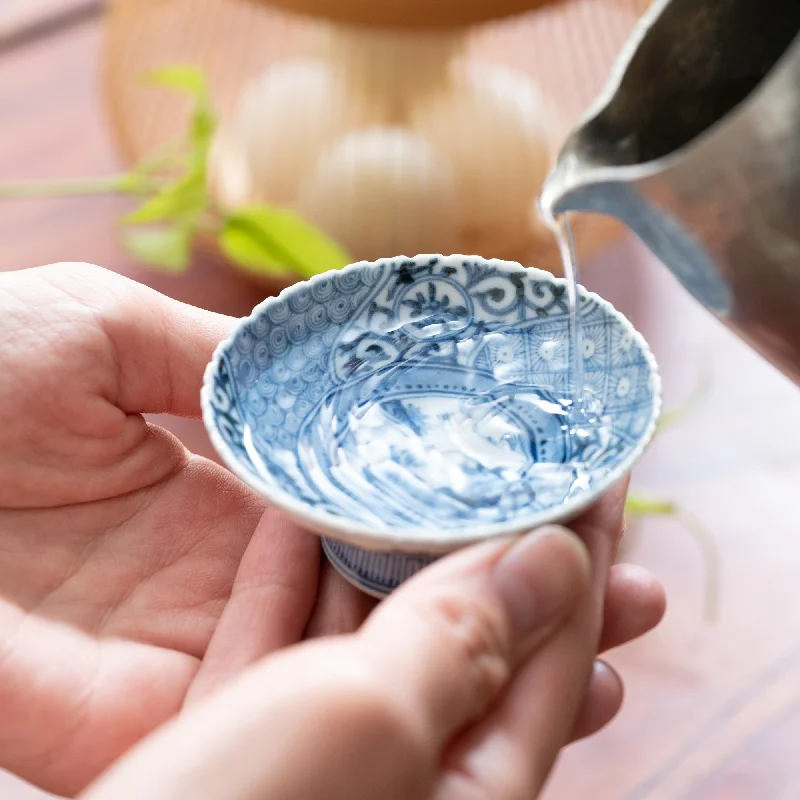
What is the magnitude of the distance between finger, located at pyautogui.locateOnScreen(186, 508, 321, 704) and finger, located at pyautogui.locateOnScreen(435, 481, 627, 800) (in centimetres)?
14

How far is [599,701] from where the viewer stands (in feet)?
2.10

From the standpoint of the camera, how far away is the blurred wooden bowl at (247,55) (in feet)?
3.94

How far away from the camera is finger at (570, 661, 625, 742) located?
64 cm

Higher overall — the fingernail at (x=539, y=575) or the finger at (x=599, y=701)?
the fingernail at (x=539, y=575)

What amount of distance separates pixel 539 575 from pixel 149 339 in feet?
1.06

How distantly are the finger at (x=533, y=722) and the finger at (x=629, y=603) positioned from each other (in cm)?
7

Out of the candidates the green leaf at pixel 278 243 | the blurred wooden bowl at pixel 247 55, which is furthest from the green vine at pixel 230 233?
the blurred wooden bowl at pixel 247 55

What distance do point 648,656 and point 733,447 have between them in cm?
25

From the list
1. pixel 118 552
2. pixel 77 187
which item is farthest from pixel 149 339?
pixel 77 187

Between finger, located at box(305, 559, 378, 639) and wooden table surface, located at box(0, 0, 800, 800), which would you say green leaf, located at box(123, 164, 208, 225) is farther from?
finger, located at box(305, 559, 378, 639)

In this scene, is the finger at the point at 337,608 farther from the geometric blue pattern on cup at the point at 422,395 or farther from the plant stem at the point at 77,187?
the plant stem at the point at 77,187

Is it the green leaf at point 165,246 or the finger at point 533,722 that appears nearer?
the finger at point 533,722

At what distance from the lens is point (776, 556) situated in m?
0.95

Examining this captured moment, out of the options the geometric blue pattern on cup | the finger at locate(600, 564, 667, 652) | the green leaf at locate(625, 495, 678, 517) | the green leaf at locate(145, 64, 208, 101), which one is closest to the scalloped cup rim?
the geometric blue pattern on cup
